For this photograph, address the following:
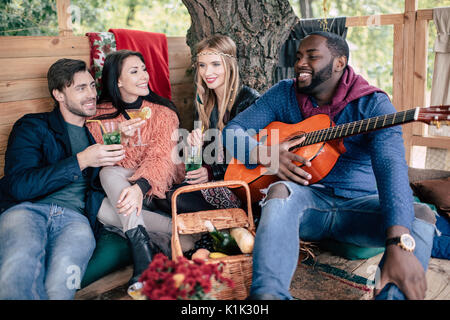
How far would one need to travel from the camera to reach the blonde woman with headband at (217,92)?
8.85 ft

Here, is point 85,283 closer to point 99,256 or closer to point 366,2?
point 99,256

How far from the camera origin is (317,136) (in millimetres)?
2047

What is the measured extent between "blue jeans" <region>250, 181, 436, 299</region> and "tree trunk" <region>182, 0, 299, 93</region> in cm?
131

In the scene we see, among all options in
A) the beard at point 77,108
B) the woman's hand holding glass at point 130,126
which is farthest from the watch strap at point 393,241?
the beard at point 77,108

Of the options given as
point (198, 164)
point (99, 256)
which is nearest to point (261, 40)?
point (198, 164)

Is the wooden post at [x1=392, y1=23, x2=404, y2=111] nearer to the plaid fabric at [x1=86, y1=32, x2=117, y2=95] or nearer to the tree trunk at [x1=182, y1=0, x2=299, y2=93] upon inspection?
the tree trunk at [x1=182, y1=0, x2=299, y2=93]

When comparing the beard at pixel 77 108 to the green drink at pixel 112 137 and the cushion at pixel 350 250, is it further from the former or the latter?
the cushion at pixel 350 250

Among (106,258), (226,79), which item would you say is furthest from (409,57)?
(106,258)

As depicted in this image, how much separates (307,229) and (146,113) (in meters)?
1.34

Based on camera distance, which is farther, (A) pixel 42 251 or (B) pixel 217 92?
(B) pixel 217 92

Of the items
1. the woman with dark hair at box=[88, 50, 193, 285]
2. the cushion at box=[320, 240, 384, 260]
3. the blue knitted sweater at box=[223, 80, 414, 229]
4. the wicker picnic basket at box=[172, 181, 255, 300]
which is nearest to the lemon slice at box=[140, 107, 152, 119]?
the woman with dark hair at box=[88, 50, 193, 285]

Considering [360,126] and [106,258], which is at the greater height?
[360,126]

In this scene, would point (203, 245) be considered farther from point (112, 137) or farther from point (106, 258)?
point (112, 137)

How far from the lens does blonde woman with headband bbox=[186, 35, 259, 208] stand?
8.85 ft
